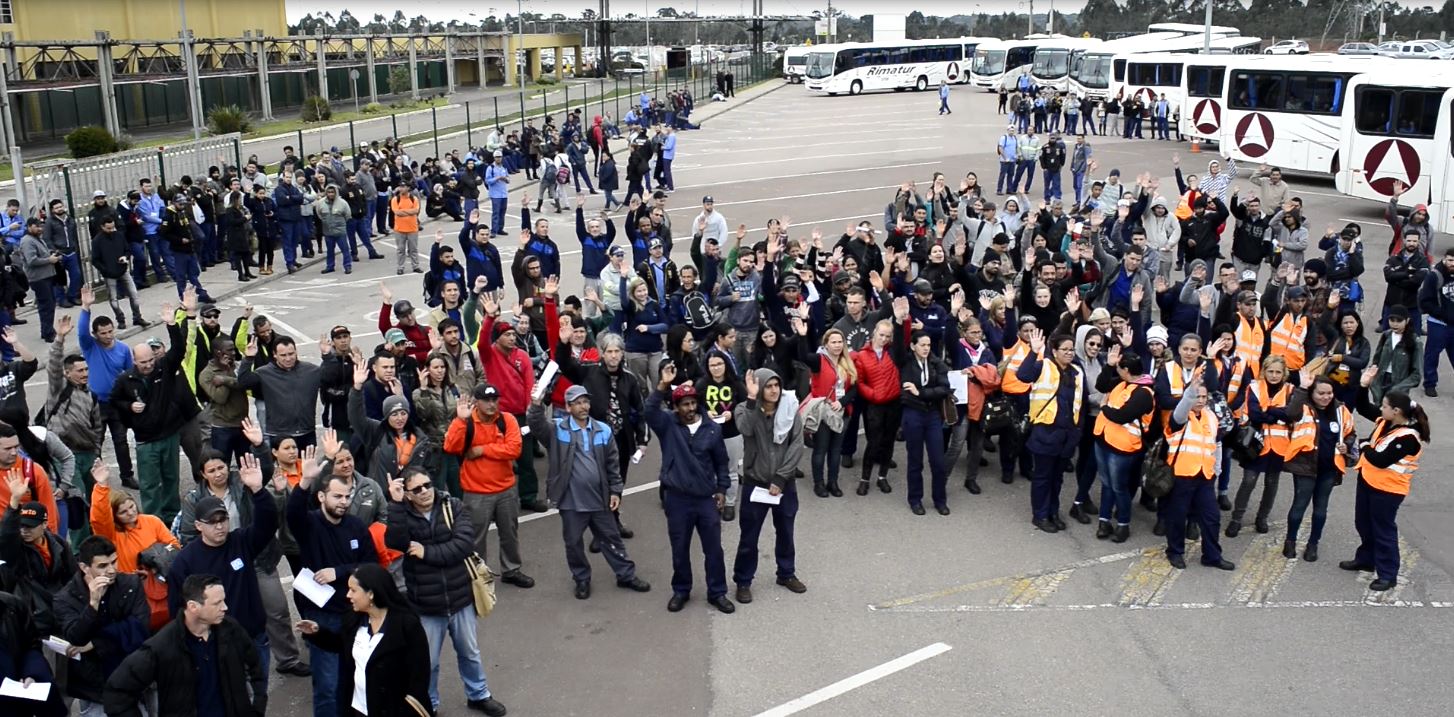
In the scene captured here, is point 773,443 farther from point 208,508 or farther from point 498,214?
point 498,214

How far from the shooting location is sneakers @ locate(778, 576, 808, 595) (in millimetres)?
8477

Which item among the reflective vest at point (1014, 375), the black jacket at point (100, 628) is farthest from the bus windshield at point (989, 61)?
the black jacket at point (100, 628)

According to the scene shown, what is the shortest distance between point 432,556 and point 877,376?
4.49 meters

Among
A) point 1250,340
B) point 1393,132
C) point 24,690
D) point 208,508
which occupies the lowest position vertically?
point 24,690

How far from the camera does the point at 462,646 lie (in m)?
6.77

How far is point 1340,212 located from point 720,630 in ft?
69.1

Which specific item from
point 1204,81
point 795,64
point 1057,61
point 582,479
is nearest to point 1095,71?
point 1057,61

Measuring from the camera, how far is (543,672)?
7406mm

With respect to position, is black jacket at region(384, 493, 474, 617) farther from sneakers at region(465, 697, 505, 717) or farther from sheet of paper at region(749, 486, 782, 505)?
sheet of paper at region(749, 486, 782, 505)

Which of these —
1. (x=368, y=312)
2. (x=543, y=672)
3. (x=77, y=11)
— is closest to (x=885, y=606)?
(x=543, y=672)

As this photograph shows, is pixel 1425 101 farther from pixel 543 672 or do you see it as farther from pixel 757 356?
pixel 543 672

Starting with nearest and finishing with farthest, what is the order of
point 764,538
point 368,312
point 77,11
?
point 764,538, point 368,312, point 77,11

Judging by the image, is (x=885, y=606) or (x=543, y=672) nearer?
(x=543, y=672)

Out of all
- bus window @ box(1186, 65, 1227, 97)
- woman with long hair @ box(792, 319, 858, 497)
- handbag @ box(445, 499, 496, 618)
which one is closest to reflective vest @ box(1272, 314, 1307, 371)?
woman with long hair @ box(792, 319, 858, 497)
